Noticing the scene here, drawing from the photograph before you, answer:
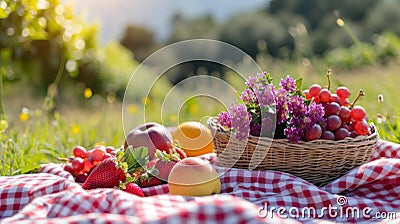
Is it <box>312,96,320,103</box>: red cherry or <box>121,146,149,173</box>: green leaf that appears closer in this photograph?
<box>121,146,149,173</box>: green leaf

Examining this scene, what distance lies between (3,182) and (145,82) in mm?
6827

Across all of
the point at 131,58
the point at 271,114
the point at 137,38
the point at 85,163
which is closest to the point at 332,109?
the point at 271,114

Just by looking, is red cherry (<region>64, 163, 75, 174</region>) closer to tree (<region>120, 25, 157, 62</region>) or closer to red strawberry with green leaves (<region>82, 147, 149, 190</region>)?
red strawberry with green leaves (<region>82, 147, 149, 190</region>)

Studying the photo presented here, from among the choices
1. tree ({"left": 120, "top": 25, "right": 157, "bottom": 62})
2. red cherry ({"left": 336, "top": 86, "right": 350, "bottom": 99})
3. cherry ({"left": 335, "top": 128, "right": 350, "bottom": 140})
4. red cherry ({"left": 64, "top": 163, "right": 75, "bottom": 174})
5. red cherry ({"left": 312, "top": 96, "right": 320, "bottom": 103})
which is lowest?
red cherry ({"left": 64, "top": 163, "right": 75, "bottom": 174})

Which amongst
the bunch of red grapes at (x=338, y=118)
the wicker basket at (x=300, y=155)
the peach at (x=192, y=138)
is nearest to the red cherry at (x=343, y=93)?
the bunch of red grapes at (x=338, y=118)

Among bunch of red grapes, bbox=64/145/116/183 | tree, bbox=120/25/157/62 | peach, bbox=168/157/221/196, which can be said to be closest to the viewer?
peach, bbox=168/157/221/196

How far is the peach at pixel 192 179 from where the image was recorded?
2090 millimetres

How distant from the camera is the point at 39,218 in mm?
1765

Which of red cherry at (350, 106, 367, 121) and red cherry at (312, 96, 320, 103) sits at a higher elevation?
red cherry at (312, 96, 320, 103)

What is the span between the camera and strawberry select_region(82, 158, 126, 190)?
215 cm

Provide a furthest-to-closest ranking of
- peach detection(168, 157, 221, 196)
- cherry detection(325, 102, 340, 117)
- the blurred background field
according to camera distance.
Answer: the blurred background field → cherry detection(325, 102, 340, 117) → peach detection(168, 157, 221, 196)

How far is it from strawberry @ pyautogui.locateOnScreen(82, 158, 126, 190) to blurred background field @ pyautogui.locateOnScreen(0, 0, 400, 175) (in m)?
0.59

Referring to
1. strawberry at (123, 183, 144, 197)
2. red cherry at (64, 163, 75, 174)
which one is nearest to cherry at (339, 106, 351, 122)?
strawberry at (123, 183, 144, 197)

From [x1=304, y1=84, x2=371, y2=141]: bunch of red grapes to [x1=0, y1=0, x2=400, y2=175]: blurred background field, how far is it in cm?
37
